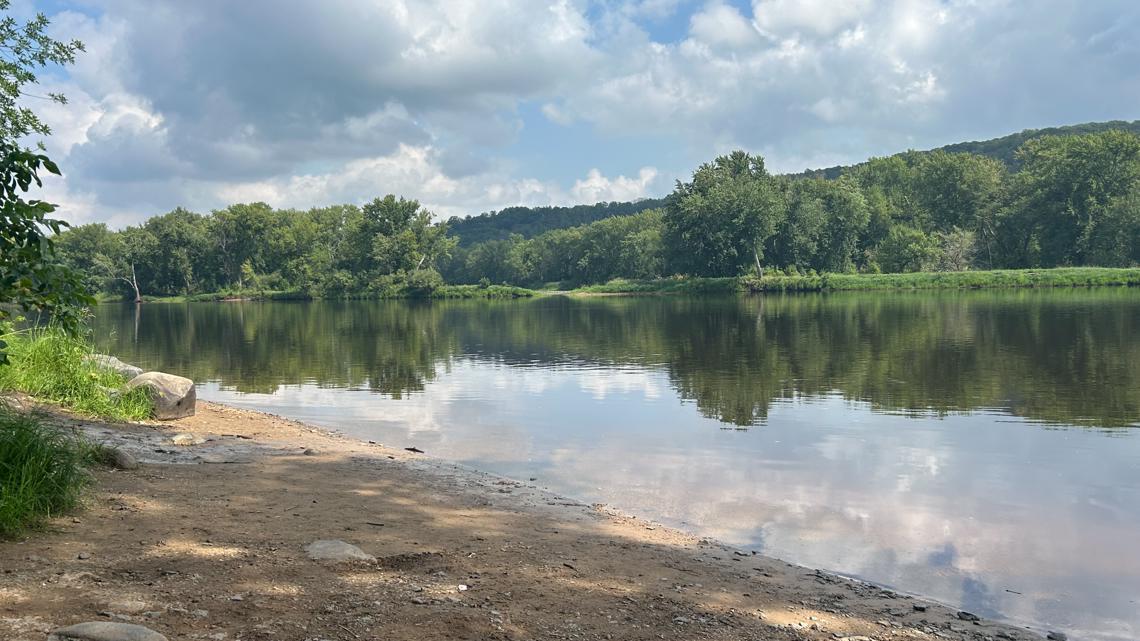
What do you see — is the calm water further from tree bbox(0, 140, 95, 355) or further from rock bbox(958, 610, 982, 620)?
tree bbox(0, 140, 95, 355)

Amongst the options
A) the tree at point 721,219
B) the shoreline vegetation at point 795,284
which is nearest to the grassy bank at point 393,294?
the shoreline vegetation at point 795,284

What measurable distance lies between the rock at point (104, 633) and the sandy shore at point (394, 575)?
0.52ft

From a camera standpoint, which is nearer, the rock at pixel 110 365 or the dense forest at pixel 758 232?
the rock at pixel 110 365

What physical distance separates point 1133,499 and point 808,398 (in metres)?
9.61

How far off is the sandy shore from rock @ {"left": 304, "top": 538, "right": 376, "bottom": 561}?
111 millimetres

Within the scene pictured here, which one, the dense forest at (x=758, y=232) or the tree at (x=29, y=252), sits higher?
the dense forest at (x=758, y=232)

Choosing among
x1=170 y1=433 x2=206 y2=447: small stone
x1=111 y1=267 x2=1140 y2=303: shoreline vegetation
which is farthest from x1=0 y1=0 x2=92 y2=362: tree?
x1=111 y1=267 x2=1140 y2=303: shoreline vegetation

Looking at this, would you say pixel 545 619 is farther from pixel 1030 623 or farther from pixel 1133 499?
pixel 1133 499

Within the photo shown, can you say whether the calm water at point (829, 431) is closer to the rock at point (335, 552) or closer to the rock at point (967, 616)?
the rock at point (967, 616)

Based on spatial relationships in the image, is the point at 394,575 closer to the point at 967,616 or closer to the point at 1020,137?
the point at 967,616

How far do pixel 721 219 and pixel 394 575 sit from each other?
105803mm

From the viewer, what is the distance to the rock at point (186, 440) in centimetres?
1225

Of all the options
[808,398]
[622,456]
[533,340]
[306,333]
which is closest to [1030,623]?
[622,456]

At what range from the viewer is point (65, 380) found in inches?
579
